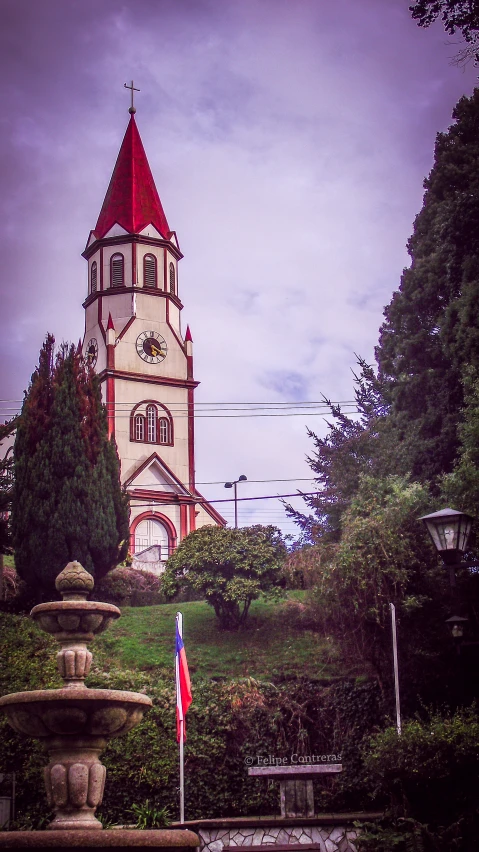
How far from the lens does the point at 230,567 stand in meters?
29.4

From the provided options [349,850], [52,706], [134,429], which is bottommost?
[349,850]

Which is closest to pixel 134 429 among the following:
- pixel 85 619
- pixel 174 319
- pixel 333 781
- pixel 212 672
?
pixel 174 319

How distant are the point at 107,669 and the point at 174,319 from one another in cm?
2799

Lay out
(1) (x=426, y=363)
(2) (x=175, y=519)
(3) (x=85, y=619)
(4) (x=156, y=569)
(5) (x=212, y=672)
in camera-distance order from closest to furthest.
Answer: (3) (x=85, y=619) < (5) (x=212, y=672) < (1) (x=426, y=363) < (4) (x=156, y=569) < (2) (x=175, y=519)

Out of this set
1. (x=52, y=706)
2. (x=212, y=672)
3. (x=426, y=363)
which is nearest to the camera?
(x=52, y=706)

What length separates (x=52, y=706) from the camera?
39.2ft

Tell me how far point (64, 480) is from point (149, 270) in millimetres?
20551

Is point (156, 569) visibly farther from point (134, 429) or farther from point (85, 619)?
point (85, 619)

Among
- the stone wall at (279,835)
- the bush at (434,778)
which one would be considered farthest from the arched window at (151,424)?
the bush at (434,778)

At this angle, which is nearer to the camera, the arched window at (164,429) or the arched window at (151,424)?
the arched window at (151,424)

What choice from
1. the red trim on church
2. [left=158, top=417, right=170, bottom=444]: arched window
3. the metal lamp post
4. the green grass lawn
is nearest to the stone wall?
the metal lamp post

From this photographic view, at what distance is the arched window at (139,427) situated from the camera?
152ft

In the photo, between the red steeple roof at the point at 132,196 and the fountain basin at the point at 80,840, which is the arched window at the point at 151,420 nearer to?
the red steeple roof at the point at 132,196

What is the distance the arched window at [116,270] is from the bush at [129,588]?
54.5 ft
